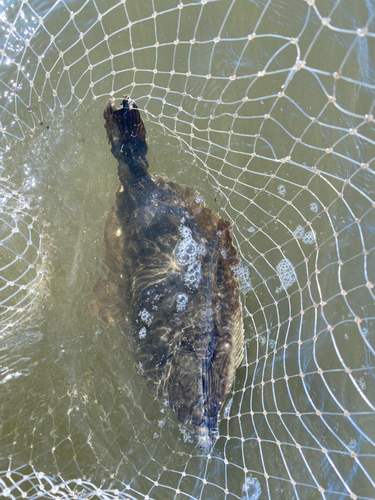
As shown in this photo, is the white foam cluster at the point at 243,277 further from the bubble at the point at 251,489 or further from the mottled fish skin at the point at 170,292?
the bubble at the point at 251,489

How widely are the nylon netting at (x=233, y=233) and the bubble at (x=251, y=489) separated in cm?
2

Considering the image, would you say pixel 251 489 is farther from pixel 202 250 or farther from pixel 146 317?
pixel 202 250

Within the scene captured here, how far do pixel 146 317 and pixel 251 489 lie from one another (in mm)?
1673

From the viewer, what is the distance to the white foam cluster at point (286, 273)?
3.33 meters

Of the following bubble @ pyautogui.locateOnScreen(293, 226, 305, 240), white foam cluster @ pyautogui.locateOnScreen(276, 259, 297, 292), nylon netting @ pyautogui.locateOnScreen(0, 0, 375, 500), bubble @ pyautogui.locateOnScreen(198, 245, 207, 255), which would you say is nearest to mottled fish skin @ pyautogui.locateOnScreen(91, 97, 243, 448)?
bubble @ pyautogui.locateOnScreen(198, 245, 207, 255)

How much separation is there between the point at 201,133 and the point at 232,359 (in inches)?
88.7

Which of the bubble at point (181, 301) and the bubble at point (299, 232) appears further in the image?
the bubble at point (299, 232)

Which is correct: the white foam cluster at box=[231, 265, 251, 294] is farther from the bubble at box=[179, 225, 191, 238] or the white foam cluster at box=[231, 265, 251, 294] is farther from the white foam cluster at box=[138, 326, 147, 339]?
the white foam cluster at box=[138, 326, 147, 339]

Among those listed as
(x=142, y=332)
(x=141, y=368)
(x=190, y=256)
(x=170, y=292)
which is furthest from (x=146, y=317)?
(x=190, y=256)

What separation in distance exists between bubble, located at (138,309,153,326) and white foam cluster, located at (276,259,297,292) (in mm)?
1222

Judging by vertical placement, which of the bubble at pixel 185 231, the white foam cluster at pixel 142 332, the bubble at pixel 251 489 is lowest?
the bubble at pixel 251 489

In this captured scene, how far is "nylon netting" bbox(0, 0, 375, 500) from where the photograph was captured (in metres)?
3.05

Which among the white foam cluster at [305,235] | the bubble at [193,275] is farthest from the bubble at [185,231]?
the white foam cluster at [305,235]

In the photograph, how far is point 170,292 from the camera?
312cm
